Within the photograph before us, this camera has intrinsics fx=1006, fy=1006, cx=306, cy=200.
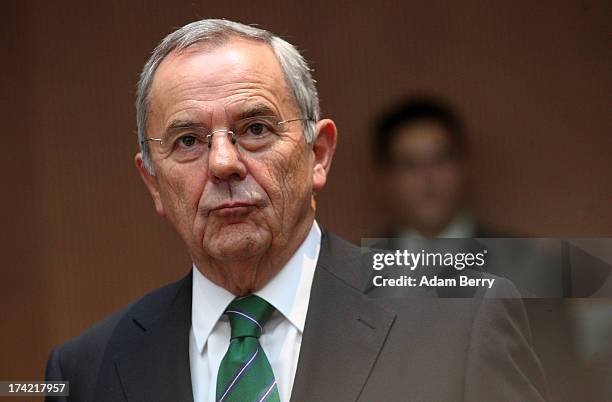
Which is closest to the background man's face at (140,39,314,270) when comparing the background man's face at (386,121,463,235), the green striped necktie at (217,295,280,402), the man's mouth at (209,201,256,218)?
the man's mouth at (209,201,256,218)

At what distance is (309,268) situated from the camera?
1954mm

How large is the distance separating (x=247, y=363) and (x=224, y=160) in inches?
14.6

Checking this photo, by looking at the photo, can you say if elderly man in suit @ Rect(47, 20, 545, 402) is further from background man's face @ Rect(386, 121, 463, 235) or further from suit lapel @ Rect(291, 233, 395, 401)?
background man's face @ Rect(386, 121, 463, 235)

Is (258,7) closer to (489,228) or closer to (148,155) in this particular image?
(148,155)

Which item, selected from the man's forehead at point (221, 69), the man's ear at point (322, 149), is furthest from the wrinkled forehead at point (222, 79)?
the man's ear at point (322, 149)

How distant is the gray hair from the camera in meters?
1.92

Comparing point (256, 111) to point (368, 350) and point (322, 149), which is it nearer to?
point (322, 149)

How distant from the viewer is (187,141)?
187cm

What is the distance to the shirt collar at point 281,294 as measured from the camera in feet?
6.21

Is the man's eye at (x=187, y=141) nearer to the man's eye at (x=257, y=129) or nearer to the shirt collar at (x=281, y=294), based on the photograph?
the man's eye at (x=257, y=129)

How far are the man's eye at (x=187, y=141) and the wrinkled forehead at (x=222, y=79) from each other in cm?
5

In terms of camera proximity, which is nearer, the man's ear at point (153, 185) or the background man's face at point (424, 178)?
the man's ear at point (153, 185)

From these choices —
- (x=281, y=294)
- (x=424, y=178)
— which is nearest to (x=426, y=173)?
(x=424, y=178)

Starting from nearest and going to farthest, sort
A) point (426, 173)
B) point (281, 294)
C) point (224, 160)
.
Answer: point (224, 160) < point (281, 294) < point (426, 173)
